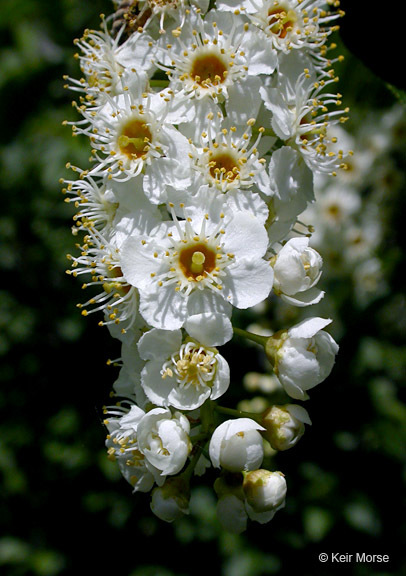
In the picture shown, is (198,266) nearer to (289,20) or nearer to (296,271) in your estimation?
(296,271)

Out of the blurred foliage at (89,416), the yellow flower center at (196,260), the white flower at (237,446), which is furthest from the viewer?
the blurred foliage at (89,416)

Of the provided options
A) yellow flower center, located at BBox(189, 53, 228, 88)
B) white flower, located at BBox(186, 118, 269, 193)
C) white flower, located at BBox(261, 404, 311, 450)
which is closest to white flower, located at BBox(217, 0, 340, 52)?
yellow flower center, located at BBox(189, 53, 228, 88)

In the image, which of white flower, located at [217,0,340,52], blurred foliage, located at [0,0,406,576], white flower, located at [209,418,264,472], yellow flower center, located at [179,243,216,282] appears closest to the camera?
white flower, located at [209,418,264,472]

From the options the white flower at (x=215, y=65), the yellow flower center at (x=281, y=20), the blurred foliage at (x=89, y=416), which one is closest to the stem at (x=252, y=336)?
the white flower at (x=215, y=65)

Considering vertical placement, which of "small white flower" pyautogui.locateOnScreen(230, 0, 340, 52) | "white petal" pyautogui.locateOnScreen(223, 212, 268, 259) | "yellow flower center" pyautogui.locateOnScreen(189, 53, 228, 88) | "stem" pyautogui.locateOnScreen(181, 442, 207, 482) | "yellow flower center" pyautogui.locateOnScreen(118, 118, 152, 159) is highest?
"small white flower" pyautogui.locateOnScreen(230, 0, 340, 52)

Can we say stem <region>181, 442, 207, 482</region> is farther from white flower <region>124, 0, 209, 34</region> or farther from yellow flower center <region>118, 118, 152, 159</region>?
white flower <region>124, 0, 209, 34</region>

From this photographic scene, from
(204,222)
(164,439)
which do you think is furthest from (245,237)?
(164,439)

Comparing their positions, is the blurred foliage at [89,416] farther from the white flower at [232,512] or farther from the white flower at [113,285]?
the white flower at [232,512]
